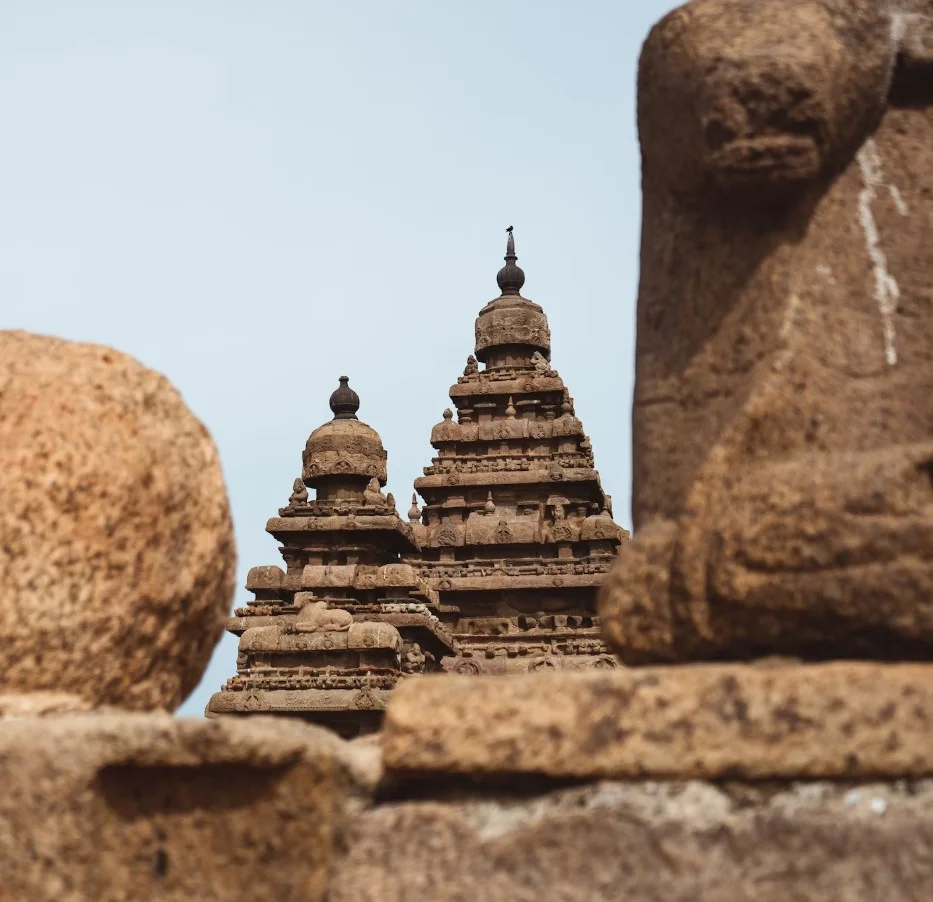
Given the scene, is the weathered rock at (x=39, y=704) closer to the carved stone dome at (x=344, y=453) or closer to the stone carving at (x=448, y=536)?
the carved stone dome at (x=344, y=453)

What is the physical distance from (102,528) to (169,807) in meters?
0.57

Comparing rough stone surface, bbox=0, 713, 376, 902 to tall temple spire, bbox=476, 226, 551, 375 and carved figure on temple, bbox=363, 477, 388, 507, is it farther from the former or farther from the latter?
tall temple spire, bbox=476, 226, 551, 375

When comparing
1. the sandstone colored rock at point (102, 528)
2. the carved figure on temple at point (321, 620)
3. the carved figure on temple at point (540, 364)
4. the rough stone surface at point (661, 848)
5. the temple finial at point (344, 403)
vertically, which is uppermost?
the carved figure on temple at point (540, 364)

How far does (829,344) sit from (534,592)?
20347 millimetres

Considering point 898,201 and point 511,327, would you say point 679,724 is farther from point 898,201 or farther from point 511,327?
point 511,327

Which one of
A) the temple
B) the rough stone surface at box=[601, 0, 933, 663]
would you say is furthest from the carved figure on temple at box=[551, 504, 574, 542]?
the rough stone surface at box=[601, 0, 933, 663]

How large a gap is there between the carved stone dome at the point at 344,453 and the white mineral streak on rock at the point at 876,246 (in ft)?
67.3

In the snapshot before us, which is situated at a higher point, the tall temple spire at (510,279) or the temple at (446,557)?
the tall temple spire at (510,279)

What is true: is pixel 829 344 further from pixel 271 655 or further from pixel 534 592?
pixel 534 592

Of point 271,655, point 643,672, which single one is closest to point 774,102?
point 643,672

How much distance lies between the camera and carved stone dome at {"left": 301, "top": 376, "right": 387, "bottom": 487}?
23.6 m

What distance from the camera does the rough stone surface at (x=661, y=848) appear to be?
2.36 m

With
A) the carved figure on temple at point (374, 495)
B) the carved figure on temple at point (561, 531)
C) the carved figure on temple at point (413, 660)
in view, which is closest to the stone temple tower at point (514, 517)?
the carved figure on temple at point (561, 531)

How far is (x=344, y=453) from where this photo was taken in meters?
23.7
